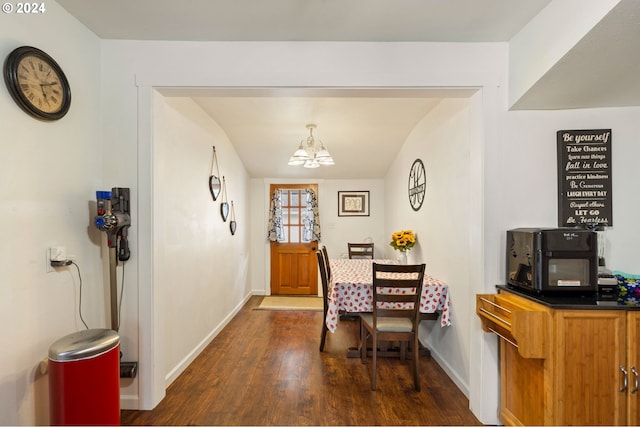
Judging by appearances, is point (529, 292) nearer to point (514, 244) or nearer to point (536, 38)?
point (514, 244)

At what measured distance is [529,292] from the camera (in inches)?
67.9

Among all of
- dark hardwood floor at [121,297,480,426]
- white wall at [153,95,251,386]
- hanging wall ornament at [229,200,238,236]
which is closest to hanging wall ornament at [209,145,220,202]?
white wall at [153,95,251,386]

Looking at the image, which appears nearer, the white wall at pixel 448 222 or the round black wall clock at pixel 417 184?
the white wall at pixel 448 222

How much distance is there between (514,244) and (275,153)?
3370 mm

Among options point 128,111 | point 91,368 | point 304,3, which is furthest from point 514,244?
point 128,111

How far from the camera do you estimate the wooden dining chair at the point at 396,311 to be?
2299 millimetres

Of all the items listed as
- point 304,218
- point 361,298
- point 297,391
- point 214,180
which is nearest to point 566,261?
point 361,298

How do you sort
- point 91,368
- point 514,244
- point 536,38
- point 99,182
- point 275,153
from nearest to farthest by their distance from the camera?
point 91,368 < point 536,38 < point 514,244 < point 99,182 < point 275,153

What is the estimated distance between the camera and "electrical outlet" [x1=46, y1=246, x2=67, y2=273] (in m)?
1.62

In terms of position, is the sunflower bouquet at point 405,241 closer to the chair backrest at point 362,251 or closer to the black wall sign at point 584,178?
the chair backrest at point 362,251

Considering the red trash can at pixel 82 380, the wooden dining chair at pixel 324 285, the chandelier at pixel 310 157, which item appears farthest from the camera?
the chandelier at pixel 310 157

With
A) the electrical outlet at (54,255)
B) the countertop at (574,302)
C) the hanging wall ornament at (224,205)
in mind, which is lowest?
the countertop at (574,302)

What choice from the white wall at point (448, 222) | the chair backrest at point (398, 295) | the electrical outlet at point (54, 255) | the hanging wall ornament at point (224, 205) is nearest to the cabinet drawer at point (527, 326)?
the white wall at point (448, 222)

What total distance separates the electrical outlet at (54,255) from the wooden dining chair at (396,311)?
6.46 ft
